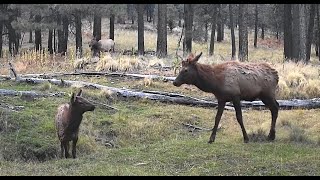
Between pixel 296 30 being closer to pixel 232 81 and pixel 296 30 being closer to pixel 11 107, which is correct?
pixel 232 81

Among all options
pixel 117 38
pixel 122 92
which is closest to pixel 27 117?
pixel 122 92

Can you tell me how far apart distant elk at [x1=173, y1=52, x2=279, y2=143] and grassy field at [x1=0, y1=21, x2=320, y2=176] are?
78 centimetres

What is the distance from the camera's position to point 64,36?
35.9 metres

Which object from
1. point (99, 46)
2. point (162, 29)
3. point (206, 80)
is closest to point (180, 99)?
point (206, 80)

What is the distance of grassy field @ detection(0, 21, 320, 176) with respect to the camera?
353 inches

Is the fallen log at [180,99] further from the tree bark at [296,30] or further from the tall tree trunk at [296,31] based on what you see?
the tall tree trunk at [296,31]

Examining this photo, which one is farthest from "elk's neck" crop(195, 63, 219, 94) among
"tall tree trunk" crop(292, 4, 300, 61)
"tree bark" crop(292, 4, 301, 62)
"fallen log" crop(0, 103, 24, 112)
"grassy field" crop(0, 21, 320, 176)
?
Answer: "tall tree trunk" crop(292, 4, 300, 61)

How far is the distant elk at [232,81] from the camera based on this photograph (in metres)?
11.3

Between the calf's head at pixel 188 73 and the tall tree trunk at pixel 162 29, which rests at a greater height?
the tall tree trunk at pixel 162 29

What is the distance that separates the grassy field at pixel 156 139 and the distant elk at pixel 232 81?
783 mm

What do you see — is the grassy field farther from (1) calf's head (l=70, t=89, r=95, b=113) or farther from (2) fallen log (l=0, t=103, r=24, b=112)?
(1) calf's head (l=70, t=89, r=95, b=113)

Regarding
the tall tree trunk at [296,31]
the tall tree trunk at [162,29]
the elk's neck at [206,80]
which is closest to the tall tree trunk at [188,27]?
the tall tree trunk at [162,29]

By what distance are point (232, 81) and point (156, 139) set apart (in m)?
2.57

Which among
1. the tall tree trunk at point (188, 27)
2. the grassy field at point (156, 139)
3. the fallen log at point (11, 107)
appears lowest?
the grassy field at point (156, 139)
